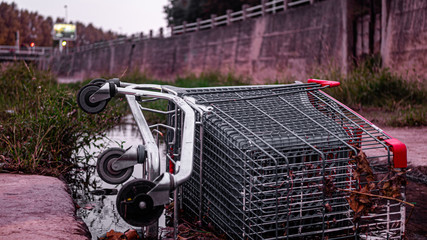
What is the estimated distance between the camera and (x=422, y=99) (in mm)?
8719

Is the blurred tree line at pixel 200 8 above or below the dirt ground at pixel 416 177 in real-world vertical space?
above

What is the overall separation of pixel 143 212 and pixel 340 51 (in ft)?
39.9

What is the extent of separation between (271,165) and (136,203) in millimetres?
944

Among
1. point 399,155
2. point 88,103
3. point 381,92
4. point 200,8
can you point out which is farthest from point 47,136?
point 200,8

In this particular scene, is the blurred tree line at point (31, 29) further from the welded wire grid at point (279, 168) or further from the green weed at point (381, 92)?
the welded wire grid at point (279, 168)

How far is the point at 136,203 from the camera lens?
6.52 feet

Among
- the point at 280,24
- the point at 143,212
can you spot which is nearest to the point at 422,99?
the point at 143,212

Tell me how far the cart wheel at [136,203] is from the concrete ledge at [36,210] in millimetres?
585

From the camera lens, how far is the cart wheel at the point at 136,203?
6.49 ft

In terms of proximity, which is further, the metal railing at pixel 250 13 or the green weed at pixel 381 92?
the metal railing at pixel 250 13

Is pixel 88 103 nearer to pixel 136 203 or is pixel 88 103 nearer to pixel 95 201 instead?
pixel 95 201

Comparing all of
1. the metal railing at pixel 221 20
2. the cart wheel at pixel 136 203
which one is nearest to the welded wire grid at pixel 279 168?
the cart wheel at pixel 136 203

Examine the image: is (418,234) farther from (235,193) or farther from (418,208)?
(235,193)

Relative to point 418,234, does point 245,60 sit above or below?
above
